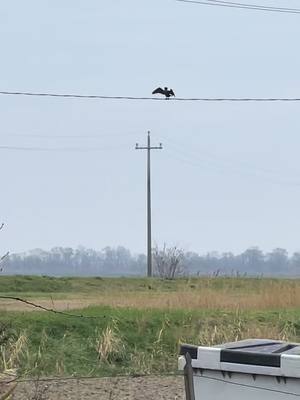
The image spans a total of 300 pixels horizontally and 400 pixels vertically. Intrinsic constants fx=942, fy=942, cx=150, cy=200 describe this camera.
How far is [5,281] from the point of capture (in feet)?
96.8

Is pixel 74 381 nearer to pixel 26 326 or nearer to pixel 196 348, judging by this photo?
pixel 26 326

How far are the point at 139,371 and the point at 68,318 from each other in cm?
258

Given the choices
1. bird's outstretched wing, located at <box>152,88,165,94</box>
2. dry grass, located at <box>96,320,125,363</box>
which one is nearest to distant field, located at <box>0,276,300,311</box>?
dry grass, located at <box>96,320,125,363</box>

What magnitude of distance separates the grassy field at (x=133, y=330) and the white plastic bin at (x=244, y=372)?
340 inches

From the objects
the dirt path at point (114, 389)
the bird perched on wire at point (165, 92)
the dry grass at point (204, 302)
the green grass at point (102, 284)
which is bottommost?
the dirt path at point (114, 389)

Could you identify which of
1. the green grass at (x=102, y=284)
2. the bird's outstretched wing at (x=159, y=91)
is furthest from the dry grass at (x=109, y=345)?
the green grass at (x=102, y=284)

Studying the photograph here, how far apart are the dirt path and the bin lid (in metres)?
5.98

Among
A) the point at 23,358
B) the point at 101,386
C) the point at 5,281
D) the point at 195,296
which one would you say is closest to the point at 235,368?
the point at 101,386

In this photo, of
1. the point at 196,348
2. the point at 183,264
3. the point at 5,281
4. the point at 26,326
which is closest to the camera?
the point at 196,348

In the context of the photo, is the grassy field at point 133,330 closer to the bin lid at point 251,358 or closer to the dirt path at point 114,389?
the dirt path at point 114,389

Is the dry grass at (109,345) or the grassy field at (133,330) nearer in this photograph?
the grassy field at (133,330)

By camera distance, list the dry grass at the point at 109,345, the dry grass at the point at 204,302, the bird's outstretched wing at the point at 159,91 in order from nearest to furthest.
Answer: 1. the dry grass at the point at 109,345
2. the dry grass at the point at 204,302
3. the bird's outstretched wing at the point at 159,91

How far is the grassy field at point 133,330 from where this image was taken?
609 inches

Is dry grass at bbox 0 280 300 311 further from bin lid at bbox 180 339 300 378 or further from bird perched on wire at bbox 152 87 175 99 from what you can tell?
bin lid at bbox 180 339 300 378
